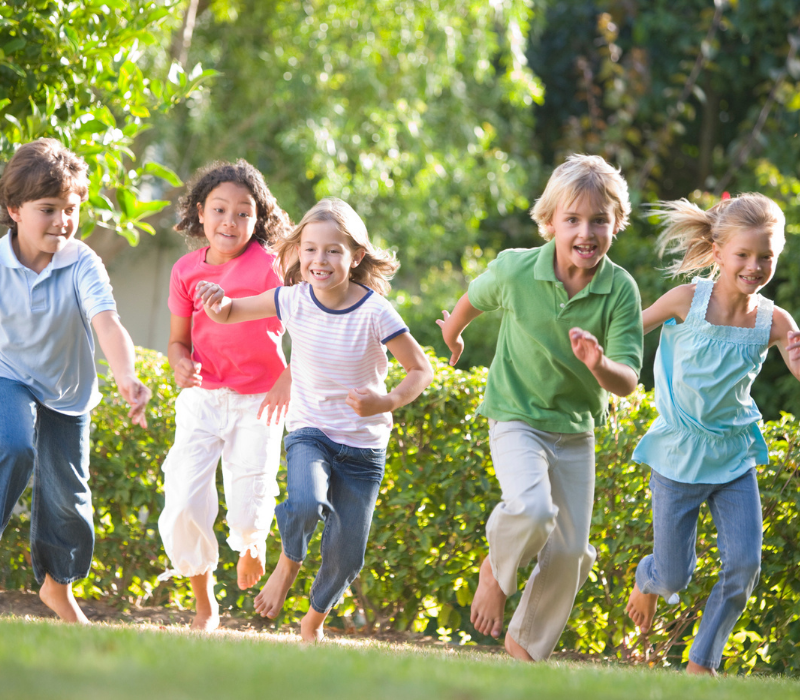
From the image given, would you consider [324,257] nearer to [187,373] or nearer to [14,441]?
[187,373]

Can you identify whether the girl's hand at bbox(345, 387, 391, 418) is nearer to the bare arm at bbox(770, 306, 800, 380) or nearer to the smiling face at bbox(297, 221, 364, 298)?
the smiling face at bbox(297, 221, 364, 298)

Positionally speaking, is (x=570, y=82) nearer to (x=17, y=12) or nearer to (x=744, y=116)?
(x=744, y=116)

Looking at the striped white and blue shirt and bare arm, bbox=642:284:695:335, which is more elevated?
bare arm, bbox=642:284:695:335

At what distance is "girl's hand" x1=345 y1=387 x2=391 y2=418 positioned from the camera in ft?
12.0

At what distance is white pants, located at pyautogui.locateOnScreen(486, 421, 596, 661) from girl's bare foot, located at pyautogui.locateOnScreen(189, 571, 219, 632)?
1.41 metres

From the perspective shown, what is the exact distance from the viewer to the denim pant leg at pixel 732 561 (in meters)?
4.02

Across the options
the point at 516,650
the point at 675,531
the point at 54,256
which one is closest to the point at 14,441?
the point at 54,256

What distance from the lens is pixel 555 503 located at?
3965 mm

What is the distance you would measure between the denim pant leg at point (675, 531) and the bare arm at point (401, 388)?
1169 millimetres

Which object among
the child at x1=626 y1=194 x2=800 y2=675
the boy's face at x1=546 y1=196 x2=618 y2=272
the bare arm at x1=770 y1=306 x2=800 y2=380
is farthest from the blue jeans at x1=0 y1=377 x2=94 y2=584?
the bare arm at x1=770 y1=306 x2=800 y2=380

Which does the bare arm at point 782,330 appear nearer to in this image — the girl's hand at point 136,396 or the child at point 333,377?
the child at point 333,377

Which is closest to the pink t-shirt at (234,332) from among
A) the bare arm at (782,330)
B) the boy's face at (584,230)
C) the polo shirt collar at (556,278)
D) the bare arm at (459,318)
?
the bare arm at (459,318)

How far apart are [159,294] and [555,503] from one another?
1167 centimetres

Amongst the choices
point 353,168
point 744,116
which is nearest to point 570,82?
point 744,116
